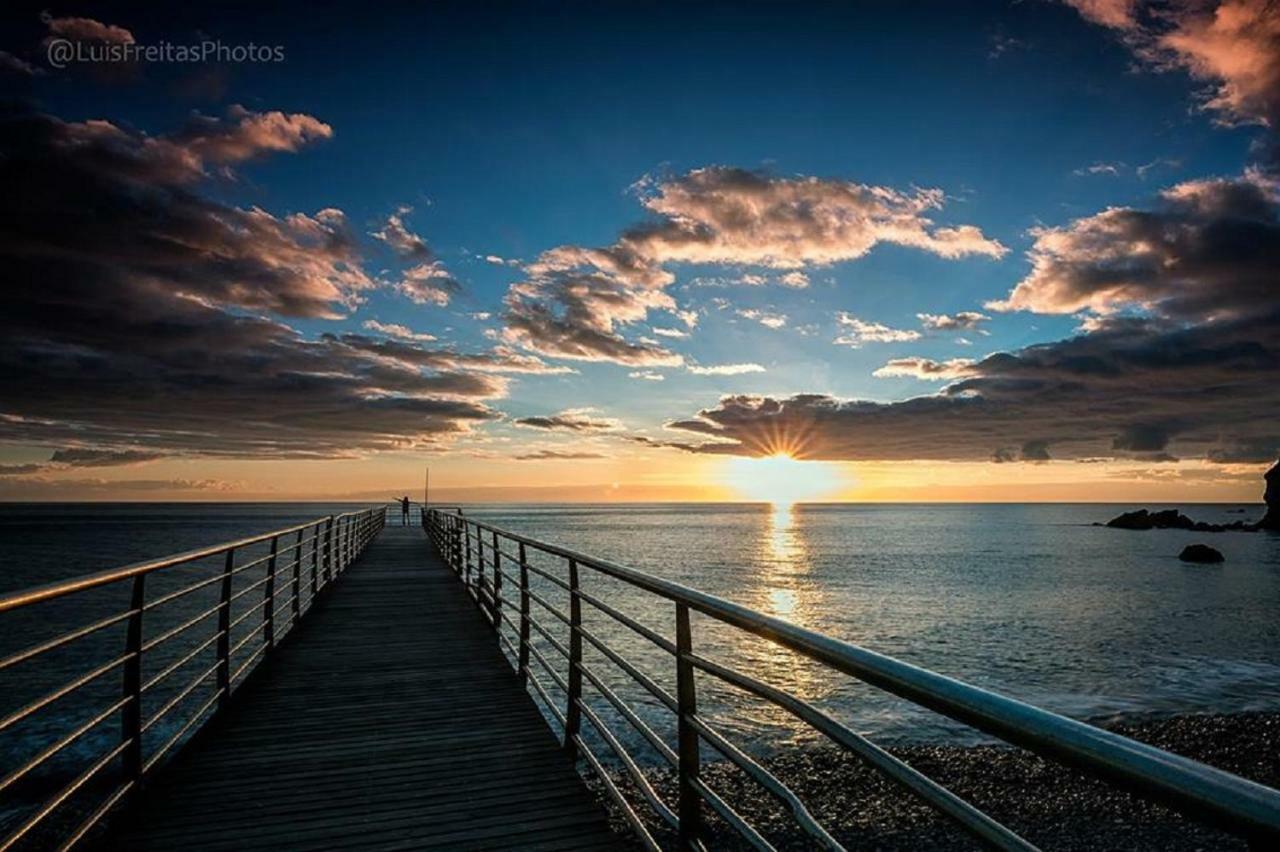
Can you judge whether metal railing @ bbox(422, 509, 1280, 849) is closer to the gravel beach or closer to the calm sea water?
the gravel beach

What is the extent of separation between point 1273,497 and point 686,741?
129137 mm

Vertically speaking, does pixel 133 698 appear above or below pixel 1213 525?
above

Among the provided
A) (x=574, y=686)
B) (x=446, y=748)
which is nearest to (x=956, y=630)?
(x=574, y=686)

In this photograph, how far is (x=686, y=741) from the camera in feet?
10.2

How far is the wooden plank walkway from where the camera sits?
3826mm

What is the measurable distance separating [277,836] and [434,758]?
1.21 metres

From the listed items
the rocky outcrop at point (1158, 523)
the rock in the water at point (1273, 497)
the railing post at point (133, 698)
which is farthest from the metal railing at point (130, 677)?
the rocky outcrop at point (1158, 523)

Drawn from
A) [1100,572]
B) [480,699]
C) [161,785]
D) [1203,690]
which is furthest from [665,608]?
[1100,572]

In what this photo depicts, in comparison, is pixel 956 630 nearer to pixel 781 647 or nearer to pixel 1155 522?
pixel 781 647

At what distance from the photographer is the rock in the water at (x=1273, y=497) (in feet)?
324

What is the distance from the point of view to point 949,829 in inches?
333

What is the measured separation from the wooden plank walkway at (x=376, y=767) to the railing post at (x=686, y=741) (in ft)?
2.43

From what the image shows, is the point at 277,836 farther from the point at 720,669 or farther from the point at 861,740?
the point at 861,740

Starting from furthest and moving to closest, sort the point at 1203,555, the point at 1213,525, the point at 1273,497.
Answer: the point at 1213,525 → the point at 1273,497 → the point at 1203,555
